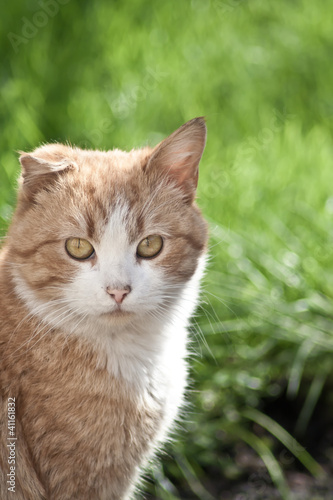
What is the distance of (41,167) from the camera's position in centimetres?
174

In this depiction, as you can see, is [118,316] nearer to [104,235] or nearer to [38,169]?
[104,235]

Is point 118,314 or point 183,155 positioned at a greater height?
point 183,155

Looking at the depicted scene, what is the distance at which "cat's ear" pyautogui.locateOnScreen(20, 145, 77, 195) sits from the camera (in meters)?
1.72

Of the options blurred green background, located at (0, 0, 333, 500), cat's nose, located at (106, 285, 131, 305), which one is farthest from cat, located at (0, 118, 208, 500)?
blurred green background, located at (0, 0, 333, 500)

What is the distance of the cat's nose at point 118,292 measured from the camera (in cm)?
166

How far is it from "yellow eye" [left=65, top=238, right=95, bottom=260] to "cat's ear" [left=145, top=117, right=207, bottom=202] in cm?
31

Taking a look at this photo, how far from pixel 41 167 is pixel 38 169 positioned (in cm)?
2

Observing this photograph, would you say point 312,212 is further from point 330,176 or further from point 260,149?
point 260,149

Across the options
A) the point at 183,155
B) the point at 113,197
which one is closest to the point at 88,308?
the point at 113,197

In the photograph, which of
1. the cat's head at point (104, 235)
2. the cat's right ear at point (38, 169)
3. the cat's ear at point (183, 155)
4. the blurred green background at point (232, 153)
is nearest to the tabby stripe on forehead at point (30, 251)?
the cat's head at point (104, 235)

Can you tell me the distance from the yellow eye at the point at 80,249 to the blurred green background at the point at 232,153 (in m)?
0.82

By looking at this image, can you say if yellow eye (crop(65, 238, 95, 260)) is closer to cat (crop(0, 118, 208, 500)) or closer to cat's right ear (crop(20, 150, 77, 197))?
cat (crop(0, 118, 208, 500))

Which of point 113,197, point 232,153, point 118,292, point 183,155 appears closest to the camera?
point 118,292

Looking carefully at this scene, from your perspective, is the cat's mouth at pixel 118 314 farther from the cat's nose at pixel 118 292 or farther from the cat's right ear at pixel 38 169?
the cat's right ear at pixel 38 169
